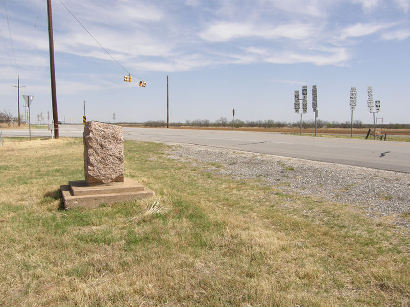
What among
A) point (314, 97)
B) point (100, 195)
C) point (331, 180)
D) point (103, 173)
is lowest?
point (331, 180)

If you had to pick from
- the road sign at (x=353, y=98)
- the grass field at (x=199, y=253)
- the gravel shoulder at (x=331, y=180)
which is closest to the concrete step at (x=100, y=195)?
the grass field at (x=199, y=253)

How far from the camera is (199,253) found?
3816 millimetres

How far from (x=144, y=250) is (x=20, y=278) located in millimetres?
1270

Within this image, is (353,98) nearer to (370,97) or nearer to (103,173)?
(370,97)

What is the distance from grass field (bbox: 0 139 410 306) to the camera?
9.74 ft

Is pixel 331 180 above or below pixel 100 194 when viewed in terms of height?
below

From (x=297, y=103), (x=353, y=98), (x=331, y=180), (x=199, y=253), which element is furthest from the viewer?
(x=297, y=103)

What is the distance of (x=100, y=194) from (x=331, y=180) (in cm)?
548

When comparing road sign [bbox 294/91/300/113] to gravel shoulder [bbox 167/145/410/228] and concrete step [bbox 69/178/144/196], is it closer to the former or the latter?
gravel shoulder [bbox 167/145/410/228]

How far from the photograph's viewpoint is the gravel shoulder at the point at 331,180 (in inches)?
239

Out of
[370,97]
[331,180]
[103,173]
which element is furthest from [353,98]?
[103,173]

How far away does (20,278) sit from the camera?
3.24 metres

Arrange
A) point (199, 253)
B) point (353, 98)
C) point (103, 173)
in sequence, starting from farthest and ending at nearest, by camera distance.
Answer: point (353, 98), point (103, 173), point (199, 253)

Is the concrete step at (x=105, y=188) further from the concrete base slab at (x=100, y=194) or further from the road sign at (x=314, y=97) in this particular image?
the road sign at (x=314, y=97)
